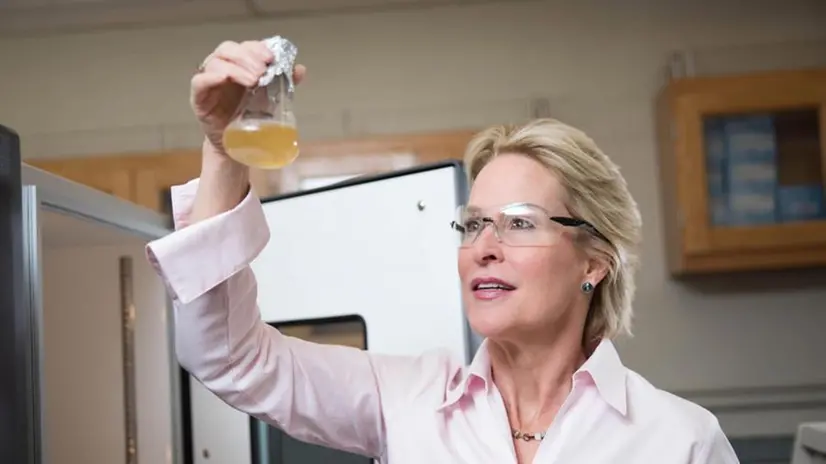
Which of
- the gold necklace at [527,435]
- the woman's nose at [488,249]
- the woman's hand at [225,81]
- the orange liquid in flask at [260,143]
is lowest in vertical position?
the gold necklace at [527,435]

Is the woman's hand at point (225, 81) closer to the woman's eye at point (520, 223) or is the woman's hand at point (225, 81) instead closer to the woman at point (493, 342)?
the woman at point (493, 342)

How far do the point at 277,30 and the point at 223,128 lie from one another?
1.91 m

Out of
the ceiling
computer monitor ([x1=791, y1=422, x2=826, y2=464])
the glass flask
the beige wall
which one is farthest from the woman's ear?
the ceiling

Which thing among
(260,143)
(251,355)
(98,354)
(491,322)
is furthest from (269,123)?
(98,354)

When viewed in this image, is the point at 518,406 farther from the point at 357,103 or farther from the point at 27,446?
the point at 357,103

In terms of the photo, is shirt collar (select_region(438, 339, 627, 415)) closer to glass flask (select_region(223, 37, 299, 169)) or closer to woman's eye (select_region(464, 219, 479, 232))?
woman's eye (select_region(464, 219, 479, 232))

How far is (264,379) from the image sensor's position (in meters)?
1.10

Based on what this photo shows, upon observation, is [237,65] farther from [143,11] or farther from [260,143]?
[143,11]

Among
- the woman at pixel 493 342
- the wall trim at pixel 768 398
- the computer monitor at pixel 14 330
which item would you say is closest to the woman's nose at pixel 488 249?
the woman at pixel 493 342

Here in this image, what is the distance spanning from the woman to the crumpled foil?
0.11 ft

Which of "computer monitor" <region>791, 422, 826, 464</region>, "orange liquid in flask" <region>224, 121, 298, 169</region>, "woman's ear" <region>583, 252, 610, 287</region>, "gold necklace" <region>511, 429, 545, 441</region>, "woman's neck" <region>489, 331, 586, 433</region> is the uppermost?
"orange liquid in flask" <region>224, 121, 298, 169</region>

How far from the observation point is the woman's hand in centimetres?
94

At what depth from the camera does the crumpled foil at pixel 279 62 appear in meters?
0.94

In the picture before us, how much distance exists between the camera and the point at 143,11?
274 centimetres
